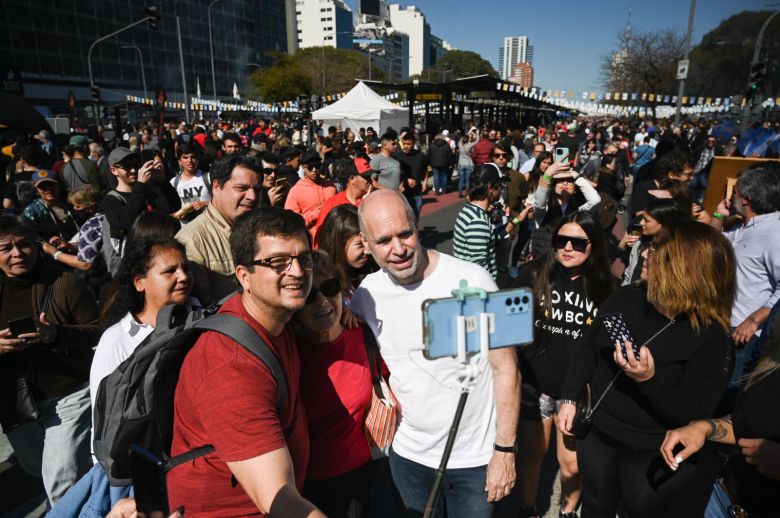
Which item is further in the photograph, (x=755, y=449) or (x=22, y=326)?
(x=22, y=326)

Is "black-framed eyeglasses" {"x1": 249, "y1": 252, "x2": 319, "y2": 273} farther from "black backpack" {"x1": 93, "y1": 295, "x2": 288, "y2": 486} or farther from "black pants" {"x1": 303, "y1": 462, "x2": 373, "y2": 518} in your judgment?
"black pants" {"x1": 303, "y1": 462, "x2": 373, "y2": 518}

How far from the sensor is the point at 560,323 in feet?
8.83

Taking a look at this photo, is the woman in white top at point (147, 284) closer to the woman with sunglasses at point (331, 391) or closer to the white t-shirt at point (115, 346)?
the white t-shirt at point (115, 346)

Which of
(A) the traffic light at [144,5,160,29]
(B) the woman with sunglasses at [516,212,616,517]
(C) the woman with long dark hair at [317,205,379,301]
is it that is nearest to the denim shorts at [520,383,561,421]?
(B) the woman with sunglasses at [516,212,616,517]

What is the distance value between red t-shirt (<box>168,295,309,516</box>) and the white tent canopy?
17.3 metres

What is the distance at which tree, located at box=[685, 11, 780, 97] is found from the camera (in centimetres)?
5097

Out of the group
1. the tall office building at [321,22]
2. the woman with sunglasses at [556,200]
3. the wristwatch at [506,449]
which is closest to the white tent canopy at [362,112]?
the woman with sunglasses at [556,200]

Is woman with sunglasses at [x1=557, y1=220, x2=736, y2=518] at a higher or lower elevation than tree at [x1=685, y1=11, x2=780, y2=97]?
lower

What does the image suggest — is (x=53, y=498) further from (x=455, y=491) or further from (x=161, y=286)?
(x=455, y=491)

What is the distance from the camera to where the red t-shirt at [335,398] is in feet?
6.27

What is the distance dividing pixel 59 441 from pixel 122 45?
76.5 m

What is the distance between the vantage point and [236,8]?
8375 cm

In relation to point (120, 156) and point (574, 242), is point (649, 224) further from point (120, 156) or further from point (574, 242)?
point (120, 156)

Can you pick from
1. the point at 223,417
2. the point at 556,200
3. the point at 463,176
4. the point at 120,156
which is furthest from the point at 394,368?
the point at 463,176
